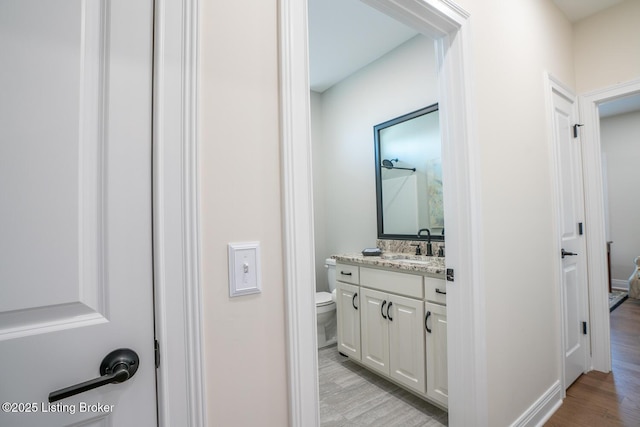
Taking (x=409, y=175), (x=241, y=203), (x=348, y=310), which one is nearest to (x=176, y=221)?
(x=241, y=203)

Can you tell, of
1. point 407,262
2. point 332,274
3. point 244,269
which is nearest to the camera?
point 244,269

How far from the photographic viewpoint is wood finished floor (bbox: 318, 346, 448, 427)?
1.80 meters

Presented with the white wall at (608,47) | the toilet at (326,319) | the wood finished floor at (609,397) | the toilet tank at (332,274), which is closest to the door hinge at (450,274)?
the wood finished floor at (609,397)

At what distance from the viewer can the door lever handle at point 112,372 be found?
538mm

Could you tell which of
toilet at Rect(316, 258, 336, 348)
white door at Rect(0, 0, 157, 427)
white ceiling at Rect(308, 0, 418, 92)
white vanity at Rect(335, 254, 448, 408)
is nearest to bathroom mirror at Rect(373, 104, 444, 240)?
white vanity at Rect(335, 254, 448, 408)

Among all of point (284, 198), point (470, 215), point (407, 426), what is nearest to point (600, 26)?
point (470, 215)

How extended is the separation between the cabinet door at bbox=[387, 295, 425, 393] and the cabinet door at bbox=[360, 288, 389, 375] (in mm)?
54

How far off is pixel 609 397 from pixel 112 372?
2.90 m

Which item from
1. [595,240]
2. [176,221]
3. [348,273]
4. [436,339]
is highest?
[176,221]

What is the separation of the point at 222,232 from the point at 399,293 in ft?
5.11

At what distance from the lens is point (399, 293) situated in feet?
6.48

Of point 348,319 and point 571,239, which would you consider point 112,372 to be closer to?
point 348,319

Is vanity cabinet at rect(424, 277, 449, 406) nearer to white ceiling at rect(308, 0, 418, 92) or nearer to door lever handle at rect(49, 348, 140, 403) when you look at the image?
door lever handle at rect(49, 348, 140, 403)

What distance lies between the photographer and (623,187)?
4633mm
